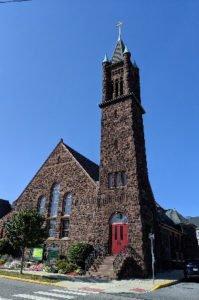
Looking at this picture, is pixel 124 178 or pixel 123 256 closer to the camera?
pixel 123 256

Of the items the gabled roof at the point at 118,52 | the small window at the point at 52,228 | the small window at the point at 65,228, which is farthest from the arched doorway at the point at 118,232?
the gabled roof at the point at 118,52

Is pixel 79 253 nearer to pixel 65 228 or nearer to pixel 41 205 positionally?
pixel 65 228

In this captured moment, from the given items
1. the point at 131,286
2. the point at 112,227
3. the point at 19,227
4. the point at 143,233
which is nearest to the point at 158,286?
the point at 131,286

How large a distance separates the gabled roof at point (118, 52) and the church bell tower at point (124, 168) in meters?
0.22

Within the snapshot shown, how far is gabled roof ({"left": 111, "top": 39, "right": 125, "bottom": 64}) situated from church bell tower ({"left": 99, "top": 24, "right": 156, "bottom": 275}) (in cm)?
22

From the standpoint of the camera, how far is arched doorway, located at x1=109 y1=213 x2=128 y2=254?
2553 centimetres

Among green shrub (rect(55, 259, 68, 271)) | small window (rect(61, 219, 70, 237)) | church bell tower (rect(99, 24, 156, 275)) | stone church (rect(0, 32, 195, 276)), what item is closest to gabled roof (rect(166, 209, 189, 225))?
stone church (rect(0, 32, 195, 276))

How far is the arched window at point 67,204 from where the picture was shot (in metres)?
30.6

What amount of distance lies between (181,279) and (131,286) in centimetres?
549

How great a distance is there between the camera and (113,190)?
90.4ft

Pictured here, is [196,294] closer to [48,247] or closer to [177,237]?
[48,247]

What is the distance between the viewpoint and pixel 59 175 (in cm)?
3256

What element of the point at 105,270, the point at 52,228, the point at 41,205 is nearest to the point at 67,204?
the point at 52,228

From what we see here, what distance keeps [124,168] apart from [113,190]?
2107 millimetres
